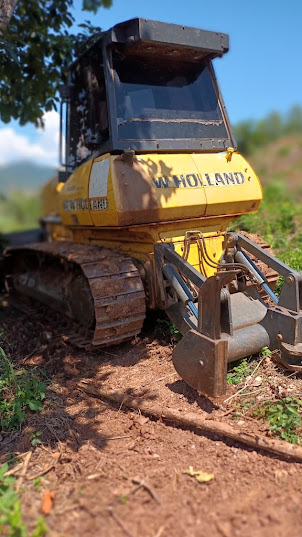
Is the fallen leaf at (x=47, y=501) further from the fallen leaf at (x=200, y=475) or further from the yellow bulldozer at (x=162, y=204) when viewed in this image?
the yellow bulldozer at (x=162, y=204)

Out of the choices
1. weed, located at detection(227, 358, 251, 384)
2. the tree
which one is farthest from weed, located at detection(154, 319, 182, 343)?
the tree

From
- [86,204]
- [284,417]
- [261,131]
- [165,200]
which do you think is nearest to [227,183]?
[165,200]

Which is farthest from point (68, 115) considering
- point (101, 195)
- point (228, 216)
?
point (228, 216)

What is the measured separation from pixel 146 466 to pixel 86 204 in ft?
8.91

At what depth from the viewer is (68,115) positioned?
17.7ft

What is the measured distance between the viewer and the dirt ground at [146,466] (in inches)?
94.1

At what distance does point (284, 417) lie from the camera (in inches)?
123

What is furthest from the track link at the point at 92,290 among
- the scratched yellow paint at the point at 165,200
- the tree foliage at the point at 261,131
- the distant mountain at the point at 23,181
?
the tree foliage at the point at 261,131

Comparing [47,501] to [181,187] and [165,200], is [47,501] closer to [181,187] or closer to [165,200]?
[165,200]

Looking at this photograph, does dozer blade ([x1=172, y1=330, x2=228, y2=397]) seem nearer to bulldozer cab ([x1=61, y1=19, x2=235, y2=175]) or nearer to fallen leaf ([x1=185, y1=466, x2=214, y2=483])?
fallen leaf ([x1=185, y1=466, x2=214, y2=483])

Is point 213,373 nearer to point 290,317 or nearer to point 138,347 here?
point 290,317

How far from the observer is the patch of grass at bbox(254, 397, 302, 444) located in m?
3.04

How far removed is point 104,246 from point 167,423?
2.20m

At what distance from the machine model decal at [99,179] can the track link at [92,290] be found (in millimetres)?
624
